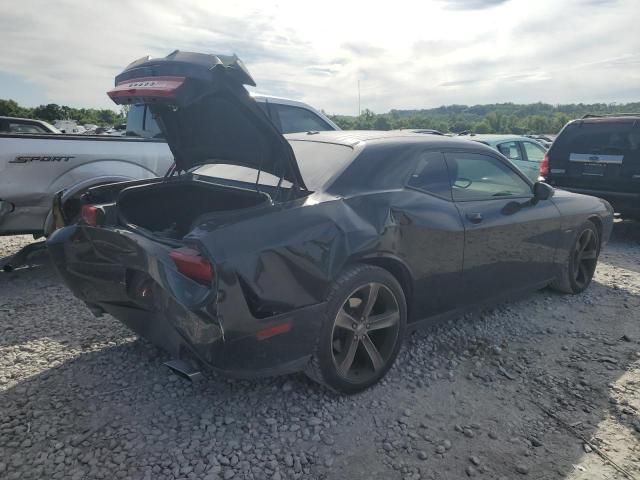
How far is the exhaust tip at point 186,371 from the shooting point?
8.20ft

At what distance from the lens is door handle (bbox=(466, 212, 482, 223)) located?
3.54 metres

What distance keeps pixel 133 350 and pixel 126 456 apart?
46.2 inches

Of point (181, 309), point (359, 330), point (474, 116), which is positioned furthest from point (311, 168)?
point (474, 116)

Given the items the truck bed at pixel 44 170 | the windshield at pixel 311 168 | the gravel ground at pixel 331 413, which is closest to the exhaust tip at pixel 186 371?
the gravel ground at pixel 331 413

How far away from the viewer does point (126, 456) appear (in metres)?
2.42

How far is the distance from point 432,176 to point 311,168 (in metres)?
0.87

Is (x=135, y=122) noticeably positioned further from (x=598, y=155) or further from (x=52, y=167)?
(x=598, y=155)

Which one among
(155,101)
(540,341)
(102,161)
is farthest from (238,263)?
(102,161)

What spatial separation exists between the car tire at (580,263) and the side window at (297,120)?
13.0 feet

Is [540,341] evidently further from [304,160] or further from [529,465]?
[304,160]

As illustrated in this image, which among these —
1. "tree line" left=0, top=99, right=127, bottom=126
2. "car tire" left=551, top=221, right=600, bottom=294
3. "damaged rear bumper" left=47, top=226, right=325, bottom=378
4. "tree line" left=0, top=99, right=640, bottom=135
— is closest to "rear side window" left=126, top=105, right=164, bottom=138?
"damaged rear bumper" left=47, top=226, right=325, bottom=378

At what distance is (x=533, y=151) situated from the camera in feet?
33.6

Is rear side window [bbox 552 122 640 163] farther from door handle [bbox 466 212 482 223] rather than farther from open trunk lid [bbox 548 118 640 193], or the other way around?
door handle [bbox 466 212 482 223]

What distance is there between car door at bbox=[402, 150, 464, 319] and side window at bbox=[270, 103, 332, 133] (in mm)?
4099
